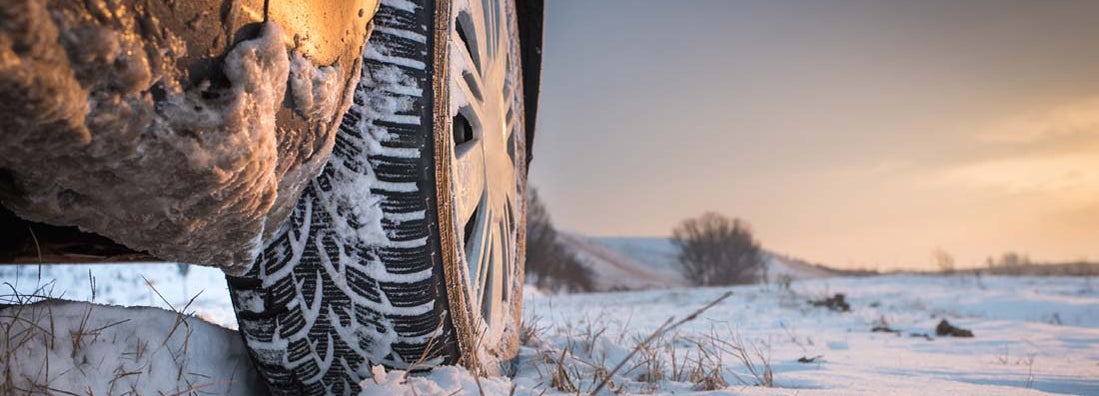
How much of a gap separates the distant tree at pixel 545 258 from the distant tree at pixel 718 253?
31.1ft

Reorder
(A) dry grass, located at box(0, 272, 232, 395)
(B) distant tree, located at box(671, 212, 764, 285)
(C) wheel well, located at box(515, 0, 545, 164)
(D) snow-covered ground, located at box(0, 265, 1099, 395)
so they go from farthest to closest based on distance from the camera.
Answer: (B) distant tree, located at box(671, 212, 764, 285), (C) wheel well, located at box(515, 0, 545, 164), (D) snow-covered ground, located at box(0, 265, 1099, 395), (A) dry grass, located at box(0, 272, 232, 395)

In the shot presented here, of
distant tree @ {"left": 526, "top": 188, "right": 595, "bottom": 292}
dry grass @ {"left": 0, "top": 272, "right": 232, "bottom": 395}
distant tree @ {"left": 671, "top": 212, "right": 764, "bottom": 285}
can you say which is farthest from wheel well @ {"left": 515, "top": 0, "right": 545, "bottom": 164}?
distant tree @ {"left": 671, "top": 212, "right": 764, "bottom": 285}

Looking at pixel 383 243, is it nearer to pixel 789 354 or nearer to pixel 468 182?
pixel 468 182

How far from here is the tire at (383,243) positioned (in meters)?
1.06

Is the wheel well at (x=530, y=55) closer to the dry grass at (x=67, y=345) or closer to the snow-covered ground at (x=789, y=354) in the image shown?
the snow-covered ground at (x=789, y=354)

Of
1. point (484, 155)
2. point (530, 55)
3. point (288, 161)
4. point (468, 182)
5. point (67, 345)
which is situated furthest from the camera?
point (530, 55)

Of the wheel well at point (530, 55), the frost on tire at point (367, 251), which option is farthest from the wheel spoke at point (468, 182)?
the wheel well at point (530, 55)

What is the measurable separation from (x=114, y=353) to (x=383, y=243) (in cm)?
49

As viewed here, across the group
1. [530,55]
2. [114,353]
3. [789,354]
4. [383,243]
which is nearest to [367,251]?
[383,243]

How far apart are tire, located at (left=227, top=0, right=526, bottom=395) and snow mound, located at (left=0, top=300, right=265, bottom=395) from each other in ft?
0.47

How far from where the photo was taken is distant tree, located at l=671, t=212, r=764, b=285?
34594mm

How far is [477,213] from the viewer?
1.49m

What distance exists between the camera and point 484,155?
1.50 m

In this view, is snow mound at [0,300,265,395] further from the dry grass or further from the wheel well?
the wheel well
